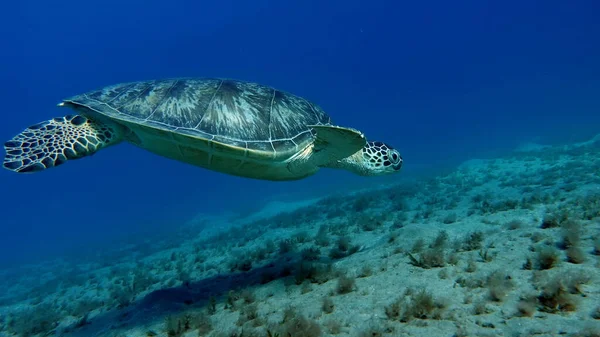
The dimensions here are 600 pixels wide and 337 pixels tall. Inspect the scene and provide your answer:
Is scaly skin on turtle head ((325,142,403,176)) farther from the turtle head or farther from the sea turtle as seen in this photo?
the sea turtle

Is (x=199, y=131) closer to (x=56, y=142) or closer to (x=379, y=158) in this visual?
(x=56, y=142)

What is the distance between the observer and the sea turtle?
454cm

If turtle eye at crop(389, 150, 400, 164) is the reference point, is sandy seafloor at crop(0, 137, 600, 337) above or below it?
below

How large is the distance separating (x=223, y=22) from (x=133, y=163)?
69.6m

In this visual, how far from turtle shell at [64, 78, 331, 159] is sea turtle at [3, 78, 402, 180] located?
0.05ft

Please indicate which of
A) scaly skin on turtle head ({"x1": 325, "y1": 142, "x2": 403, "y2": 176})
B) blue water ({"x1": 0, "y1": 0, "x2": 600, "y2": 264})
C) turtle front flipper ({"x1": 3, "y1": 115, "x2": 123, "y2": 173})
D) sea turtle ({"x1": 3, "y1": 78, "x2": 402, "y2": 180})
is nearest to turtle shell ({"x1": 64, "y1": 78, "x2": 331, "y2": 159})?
sea turtle ({"x1": 3, "y1": 78, "x2": 402, "y2": 180})

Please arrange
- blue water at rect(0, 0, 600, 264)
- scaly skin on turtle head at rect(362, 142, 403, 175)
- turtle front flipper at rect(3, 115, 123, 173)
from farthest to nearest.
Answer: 1. blue water at rect(0, 0, 600, 264)
2. scaly skin on turtle head at rect(362, 142, 403, 175)
3. turtle front flipper at rect(3, 115, 123, 173)

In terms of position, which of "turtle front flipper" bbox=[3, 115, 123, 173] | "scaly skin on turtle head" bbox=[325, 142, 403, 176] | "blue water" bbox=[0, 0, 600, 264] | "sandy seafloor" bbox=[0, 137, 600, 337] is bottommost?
"sandy seafloor" bbox=[0, 137, 600, 337]

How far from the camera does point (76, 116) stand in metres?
5.49

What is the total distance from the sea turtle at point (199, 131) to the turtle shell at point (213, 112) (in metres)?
0.01


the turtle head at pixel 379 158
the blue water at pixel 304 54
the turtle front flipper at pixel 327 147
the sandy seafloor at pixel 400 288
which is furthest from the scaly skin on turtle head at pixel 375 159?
the blue water at pixel 304 54

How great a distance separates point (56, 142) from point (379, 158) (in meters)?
5.74

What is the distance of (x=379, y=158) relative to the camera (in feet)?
19.9

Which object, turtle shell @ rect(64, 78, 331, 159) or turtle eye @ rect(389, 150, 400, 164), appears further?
turtle eye @ rect(389, 150, 400, 164)
